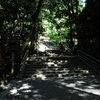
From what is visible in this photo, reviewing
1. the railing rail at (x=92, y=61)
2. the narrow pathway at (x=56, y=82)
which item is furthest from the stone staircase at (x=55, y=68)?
the railing rail at (x=92, y=61)

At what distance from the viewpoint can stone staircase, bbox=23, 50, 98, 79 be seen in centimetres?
1262

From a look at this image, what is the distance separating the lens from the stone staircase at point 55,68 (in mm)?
12617

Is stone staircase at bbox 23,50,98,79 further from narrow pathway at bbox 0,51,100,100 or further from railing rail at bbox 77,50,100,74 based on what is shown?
railing rail at bbox 77,50,100,74

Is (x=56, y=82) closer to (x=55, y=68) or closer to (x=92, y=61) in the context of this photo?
(x=55, y=68)

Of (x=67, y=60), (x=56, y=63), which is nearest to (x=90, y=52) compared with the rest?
(x=67, y=60)

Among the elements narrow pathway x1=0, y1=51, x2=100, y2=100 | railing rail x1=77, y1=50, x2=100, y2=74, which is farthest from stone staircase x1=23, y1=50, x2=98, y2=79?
railing rail x1=77, y1=50, x2=100, y2=74

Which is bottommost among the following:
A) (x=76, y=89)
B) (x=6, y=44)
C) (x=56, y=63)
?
(x=76, y=89)

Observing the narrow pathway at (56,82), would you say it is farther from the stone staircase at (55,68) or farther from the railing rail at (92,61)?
the railing rail at (92,61)

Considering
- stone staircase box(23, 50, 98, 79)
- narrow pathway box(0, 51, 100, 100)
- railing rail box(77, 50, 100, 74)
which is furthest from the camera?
railing rail box(77, 50, 100, 74)

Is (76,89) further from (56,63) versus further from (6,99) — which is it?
(56,63)

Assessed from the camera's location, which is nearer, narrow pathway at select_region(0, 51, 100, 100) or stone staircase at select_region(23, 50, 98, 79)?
narrow pathway at select_region(0, 51, 100, 100)

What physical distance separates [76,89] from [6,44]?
7398mm

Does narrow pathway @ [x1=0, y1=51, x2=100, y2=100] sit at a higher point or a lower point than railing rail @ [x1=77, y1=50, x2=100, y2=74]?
lower

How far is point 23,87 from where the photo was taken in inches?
384
